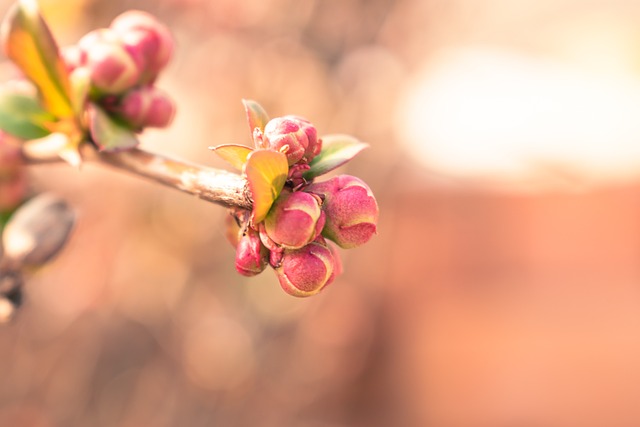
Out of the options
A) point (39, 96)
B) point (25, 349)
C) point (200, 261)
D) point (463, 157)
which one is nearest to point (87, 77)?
point (39, 96)

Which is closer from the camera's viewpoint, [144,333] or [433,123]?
[144,333]

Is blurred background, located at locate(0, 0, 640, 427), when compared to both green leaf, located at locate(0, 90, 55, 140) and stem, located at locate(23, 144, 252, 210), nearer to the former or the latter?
green leaf, located at locate(0, 90, 55, 140)

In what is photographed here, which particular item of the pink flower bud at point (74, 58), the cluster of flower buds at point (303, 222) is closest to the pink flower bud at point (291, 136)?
the cluster of flower buds at point (303, 222)

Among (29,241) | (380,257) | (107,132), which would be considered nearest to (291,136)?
(107,132)

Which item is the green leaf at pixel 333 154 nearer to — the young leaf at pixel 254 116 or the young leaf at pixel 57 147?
the young leaf at pixel 254 116

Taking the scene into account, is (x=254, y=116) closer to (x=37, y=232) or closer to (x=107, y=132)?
(x=107, y=132)

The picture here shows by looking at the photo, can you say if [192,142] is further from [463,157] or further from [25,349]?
[463,157]
